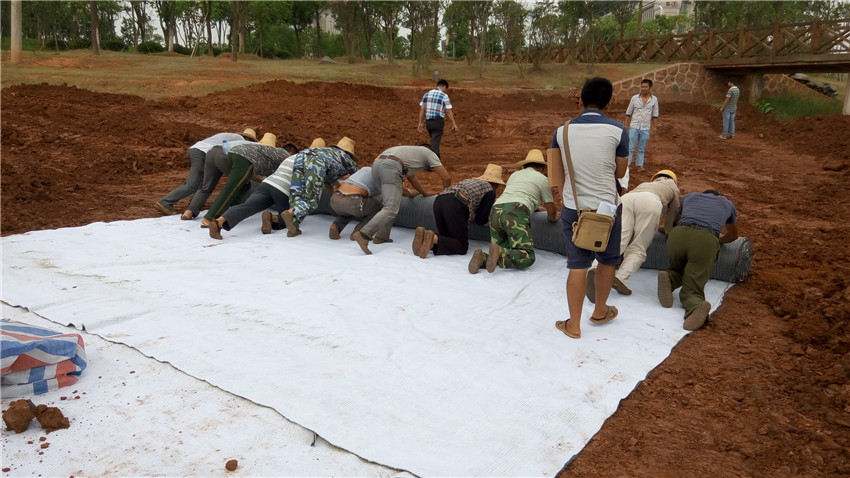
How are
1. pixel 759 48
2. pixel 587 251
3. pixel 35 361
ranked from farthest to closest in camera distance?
pixel 759 48, pixel 587 251, pixel 35 361

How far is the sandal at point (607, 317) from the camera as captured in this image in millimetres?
3795

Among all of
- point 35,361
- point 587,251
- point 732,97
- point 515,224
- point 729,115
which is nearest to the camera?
point 35,361

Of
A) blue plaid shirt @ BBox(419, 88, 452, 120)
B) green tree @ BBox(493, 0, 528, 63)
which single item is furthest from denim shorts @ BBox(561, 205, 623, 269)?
green tree @ BBox(493, 0, 528, 63)

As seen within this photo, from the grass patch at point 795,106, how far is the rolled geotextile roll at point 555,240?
573 inches

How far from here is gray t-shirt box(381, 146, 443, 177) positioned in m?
5.35

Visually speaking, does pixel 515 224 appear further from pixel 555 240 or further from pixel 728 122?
pixel 728 122

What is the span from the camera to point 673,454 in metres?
2.61

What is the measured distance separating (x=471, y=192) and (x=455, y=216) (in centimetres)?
24

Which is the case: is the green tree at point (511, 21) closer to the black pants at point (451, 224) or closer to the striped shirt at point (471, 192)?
the striped shirt at point (471, 192)

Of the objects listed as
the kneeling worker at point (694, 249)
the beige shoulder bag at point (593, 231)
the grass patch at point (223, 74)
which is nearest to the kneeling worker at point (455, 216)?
the kneeling worker at point (694, 249)

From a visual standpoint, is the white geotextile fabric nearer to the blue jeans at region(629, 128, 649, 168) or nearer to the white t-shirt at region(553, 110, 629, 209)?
the white t-shirt at region(553, 110, 629, 209)

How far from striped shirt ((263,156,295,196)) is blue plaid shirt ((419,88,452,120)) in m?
3.66

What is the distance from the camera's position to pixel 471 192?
5.17 m

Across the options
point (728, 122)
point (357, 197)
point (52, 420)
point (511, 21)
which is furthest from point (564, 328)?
point (511, 21)
